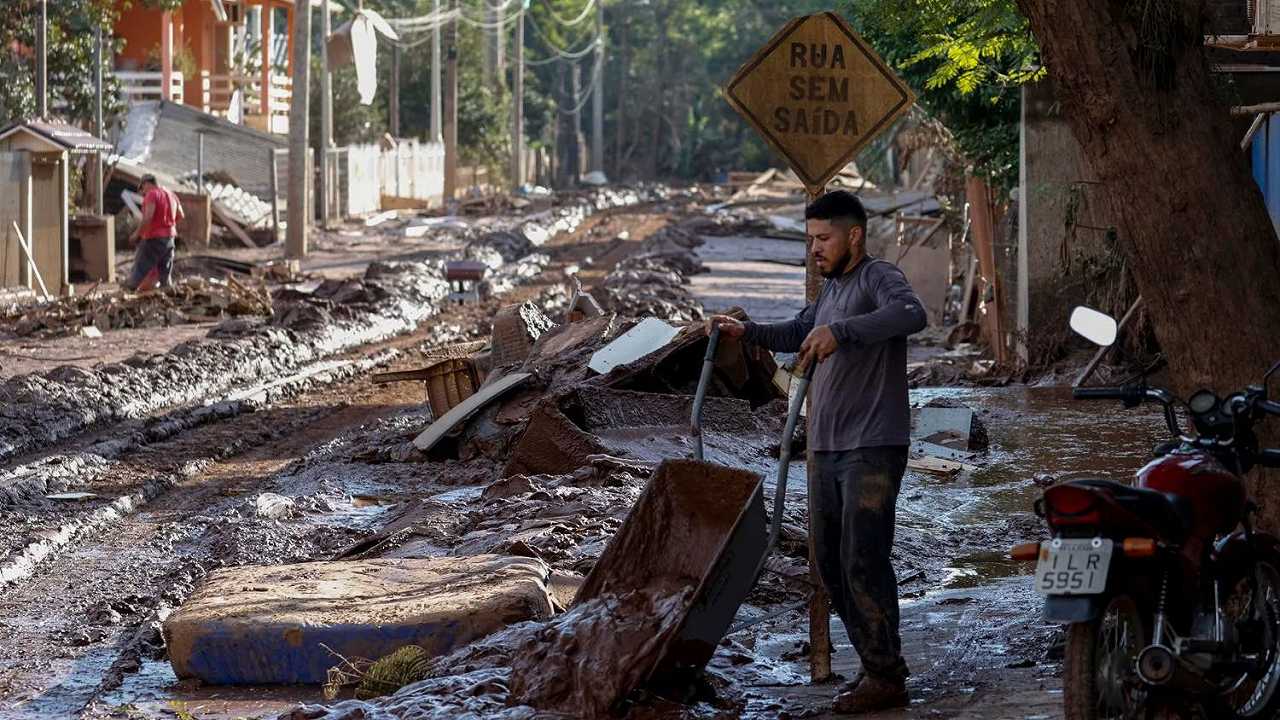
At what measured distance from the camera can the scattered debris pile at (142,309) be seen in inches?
820

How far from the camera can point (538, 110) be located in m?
80.4

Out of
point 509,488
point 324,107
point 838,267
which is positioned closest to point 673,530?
point 838,267

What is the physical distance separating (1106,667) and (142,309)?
18380 millimetres

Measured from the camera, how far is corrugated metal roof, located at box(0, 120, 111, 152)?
77.4 ft

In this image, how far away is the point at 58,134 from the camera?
24156mm

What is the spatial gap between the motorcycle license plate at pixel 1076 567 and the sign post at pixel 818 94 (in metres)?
2.69

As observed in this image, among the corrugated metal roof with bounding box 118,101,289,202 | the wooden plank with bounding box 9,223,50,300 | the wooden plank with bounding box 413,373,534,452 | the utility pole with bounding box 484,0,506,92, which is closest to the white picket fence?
the corrugated metal roof with bounding box 118,101,289,202

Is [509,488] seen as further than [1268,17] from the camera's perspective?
No

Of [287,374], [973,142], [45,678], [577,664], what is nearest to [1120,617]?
[577,664]

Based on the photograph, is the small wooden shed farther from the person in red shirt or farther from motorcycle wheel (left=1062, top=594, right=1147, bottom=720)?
motorcycle wheel (left=1062, top=594, right=1147, bottom=720)

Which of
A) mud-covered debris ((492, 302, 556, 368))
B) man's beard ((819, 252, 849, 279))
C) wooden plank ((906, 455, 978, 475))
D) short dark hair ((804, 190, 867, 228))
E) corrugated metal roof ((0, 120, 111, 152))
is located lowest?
wooden plank ((906, 455, 978, 475))

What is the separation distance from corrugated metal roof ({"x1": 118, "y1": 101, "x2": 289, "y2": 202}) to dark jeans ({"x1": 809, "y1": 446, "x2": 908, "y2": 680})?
1361 inches

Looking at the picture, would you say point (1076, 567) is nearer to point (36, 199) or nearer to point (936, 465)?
point (936, 465)

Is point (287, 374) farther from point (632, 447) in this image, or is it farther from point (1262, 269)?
point (1262, 269)
